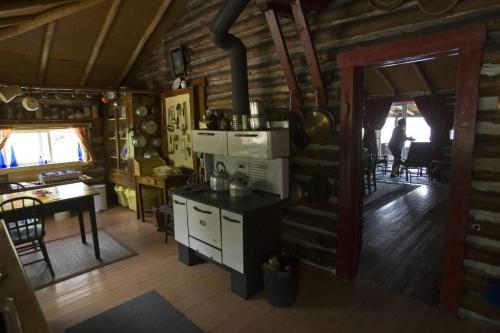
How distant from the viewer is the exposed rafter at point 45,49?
13.3ft

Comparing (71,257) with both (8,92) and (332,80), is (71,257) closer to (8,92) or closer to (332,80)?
(8,92)

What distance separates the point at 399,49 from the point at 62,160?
597 cm

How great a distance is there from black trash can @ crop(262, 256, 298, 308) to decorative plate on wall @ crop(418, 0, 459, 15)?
7.43 ft

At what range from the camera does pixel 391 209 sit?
521 cm

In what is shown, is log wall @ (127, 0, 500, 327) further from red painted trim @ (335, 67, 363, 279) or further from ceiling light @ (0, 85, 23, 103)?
ceiling light @ (0, 85, 23, 103)

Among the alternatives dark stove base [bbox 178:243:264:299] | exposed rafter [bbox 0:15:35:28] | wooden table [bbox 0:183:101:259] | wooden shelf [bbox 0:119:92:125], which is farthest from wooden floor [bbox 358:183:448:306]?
wooden shelf [bbox 0:119:92:125]

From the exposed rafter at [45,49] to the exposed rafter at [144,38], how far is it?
1.19 metres

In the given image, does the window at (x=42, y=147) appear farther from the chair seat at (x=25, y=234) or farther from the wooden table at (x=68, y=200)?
the chair seat at (x=25, y=234)

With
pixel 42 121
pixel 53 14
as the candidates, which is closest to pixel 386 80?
pixel 53 14

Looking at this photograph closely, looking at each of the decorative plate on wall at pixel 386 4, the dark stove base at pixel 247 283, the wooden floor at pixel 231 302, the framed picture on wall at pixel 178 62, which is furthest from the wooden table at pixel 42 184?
the decorative plate on wall at pixel 386 4

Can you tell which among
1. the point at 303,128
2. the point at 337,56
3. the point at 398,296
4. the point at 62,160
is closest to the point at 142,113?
the point at 62,160

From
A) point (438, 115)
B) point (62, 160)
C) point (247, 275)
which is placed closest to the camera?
point (247, 275)

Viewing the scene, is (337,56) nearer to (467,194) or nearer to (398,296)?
(467,194)

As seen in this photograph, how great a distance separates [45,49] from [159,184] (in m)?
2.51
